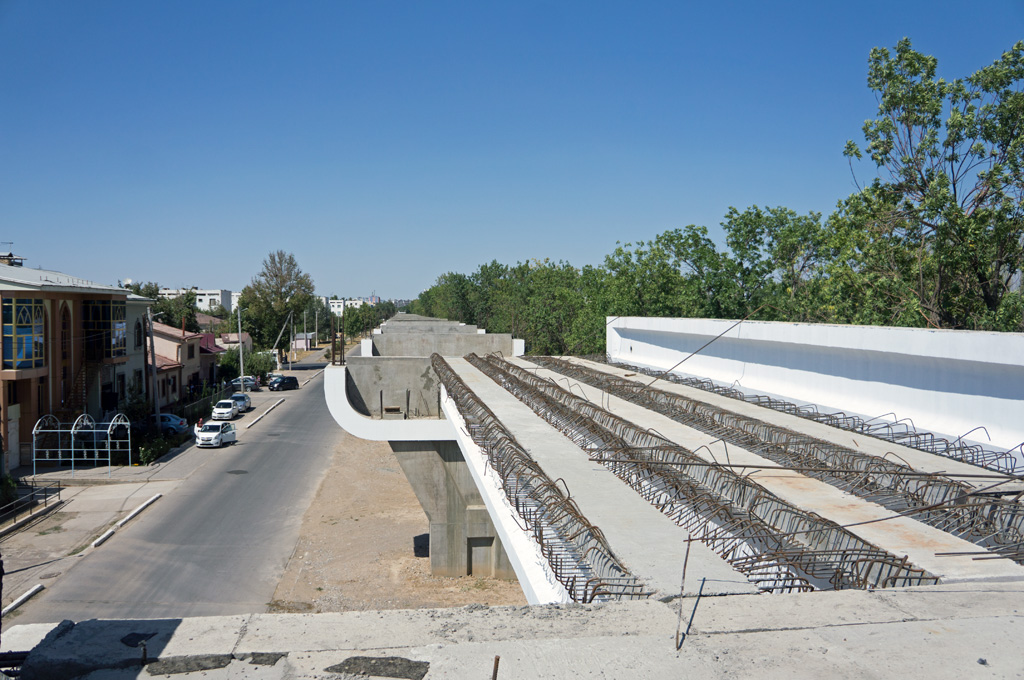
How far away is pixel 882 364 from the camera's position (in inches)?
527

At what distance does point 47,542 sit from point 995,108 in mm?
29787

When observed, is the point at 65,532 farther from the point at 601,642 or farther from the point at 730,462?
the point at 601,642

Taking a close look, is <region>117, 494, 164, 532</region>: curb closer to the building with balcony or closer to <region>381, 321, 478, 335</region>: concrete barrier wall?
the building with balcony

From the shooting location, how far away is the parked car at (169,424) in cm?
3296

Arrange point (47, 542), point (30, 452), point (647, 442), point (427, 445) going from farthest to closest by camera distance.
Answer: point (30, 452) < point (47, 542) < point (427, 445) < point (647, 442)

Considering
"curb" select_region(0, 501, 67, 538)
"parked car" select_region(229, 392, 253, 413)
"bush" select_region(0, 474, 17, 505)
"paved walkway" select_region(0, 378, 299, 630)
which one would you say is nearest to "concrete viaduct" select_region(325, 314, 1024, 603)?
"paved walkway" select_region(0, 378, 299, 630)

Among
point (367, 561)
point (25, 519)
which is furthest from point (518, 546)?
point (25, 519)

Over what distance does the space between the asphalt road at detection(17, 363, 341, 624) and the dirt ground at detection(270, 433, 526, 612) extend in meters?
0.56

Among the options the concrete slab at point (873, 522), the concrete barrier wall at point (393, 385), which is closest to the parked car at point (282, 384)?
the concrete barrier wall at point (393, 385)

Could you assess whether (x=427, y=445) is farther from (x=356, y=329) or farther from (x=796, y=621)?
(x=356, y=329)

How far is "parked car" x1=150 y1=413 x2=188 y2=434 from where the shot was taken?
33.0 metres

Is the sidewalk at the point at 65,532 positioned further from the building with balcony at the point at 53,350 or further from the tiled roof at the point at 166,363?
the tiled roof at the point at 166,363

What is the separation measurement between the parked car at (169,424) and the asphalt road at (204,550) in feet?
13.7

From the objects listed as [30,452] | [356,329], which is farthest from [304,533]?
[356,329]
